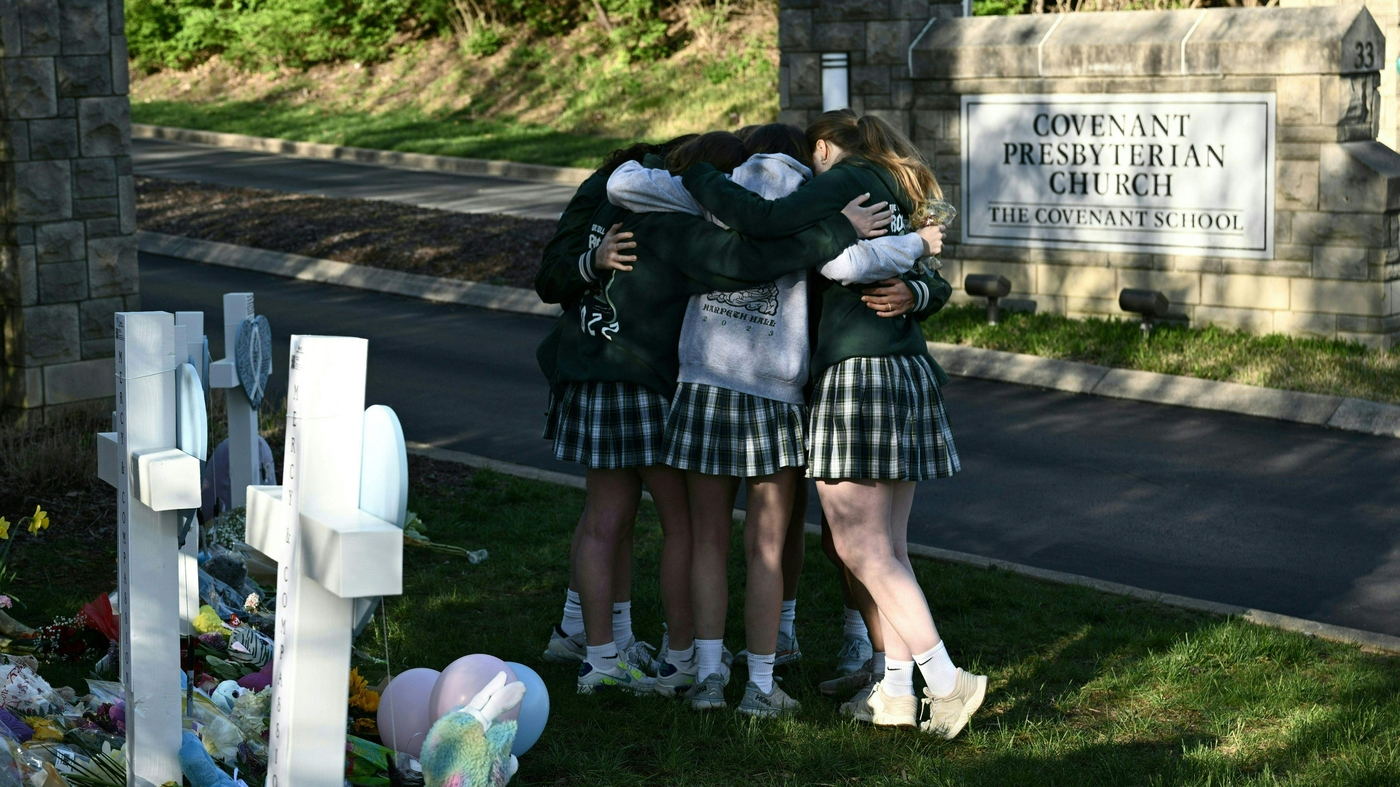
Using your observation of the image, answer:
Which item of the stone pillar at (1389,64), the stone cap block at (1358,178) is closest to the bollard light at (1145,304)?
the stone cap block at (1358,178)

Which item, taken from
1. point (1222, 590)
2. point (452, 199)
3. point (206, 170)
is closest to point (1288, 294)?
point (1222, 590)

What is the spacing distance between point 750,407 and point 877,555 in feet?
1.83

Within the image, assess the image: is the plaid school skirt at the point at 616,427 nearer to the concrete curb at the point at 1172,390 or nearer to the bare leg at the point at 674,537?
the bare leg at the point at 674,537

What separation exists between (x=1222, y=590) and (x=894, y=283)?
8.07ft

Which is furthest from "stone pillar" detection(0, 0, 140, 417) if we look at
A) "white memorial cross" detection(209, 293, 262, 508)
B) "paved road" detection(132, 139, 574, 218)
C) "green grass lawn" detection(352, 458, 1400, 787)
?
"paved road" detection(132, 139, 574, 218)

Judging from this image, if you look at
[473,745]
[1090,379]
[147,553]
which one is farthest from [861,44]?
[147,553]

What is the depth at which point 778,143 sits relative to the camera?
4.39 meters

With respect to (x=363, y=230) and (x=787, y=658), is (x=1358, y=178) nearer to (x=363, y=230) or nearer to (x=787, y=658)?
(x=787, y=658)

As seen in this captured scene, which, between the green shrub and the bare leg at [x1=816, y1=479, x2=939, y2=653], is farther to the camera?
the green shrub

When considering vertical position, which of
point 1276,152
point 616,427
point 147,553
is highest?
point 1276,152

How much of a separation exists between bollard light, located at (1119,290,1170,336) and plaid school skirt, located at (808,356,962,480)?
6534 mm

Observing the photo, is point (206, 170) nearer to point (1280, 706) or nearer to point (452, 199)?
point (452, 199)

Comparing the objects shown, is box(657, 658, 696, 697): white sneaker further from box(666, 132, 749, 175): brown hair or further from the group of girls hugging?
box(666, 132, 749, 175): brown hair

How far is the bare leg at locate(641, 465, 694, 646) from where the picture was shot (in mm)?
4566
